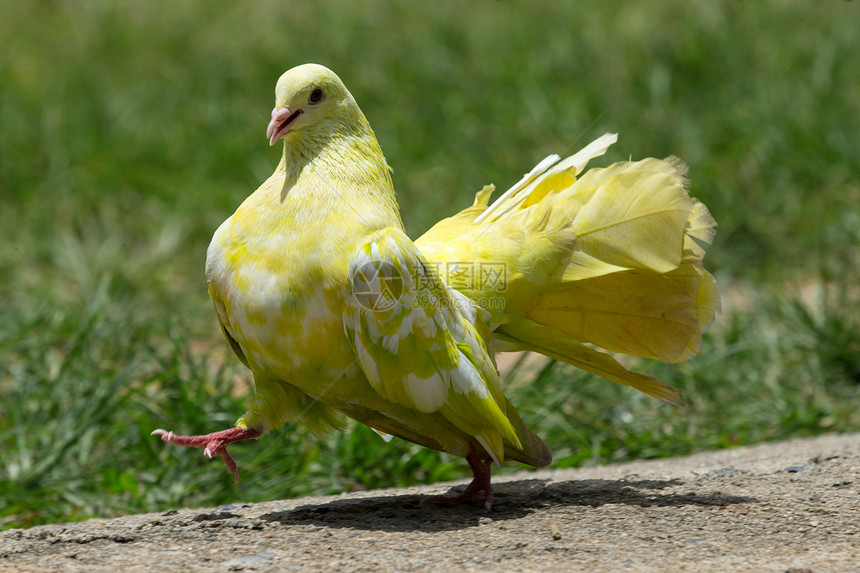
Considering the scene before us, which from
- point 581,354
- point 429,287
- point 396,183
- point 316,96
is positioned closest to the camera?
point 429,287

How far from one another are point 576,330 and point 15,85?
286 inches

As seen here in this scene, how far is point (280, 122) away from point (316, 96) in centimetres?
16

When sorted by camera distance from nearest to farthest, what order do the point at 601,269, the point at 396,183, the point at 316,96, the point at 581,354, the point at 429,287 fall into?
the point at 429,287
the point at 316,96
the point at 601,269
the point at 581,354
the point at 396,183

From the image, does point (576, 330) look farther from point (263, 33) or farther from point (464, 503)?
point (263, 33)

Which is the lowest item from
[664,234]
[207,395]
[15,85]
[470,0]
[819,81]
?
[207,395]

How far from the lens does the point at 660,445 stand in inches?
183

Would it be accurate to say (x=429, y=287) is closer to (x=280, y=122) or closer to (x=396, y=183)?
(x=280, y=122)

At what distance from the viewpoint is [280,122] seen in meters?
3.01

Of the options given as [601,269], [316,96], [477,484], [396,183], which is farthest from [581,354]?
[396,183]

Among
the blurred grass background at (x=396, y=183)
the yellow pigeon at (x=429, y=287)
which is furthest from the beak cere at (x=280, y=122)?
the blurred grass background at (x=396, y=183)

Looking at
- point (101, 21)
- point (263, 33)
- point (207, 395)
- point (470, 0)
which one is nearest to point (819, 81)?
point (470, 0)

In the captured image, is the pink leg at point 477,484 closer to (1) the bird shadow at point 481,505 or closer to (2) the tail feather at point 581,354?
(1) the bird shadow at point 481,505

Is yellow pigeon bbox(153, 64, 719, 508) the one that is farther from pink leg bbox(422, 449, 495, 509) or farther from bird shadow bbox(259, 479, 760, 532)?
bird shadow bbox(259, 479, 760, 532)

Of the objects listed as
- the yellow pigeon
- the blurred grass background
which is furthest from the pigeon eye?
the blurred grass background
